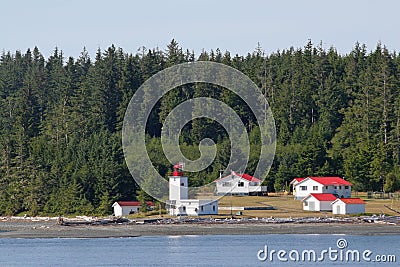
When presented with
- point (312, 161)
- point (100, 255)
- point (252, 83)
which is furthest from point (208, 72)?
point (100, 255)

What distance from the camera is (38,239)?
7062 centimetres

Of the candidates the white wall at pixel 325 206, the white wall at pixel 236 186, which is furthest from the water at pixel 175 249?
the white wall at pixel 236 186

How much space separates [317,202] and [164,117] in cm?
3772

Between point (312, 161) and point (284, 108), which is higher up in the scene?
point (284, 108)

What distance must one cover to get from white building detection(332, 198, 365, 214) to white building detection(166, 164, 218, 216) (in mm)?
9824

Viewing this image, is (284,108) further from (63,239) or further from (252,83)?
(63,239)

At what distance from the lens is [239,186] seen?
91.2m

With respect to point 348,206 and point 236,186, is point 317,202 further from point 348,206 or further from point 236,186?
point 236,186

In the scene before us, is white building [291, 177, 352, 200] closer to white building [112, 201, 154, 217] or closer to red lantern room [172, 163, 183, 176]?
red lantern room [172, 163, 183, 176]

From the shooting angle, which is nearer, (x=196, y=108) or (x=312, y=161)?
(x=312, y=161)

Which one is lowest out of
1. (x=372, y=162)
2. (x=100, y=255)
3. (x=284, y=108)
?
(x=100, y=255)

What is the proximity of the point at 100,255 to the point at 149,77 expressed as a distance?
67.6 meters

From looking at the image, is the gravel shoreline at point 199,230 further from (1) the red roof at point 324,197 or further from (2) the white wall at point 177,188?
(1) the red roof at point 324,197

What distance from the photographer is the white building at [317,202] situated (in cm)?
8056
